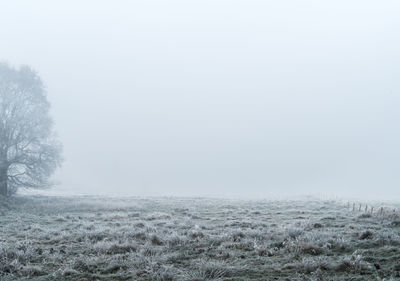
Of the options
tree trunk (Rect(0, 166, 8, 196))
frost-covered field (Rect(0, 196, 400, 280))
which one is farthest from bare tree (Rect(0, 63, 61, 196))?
frost-covered field (Rect(0, 196, 400, 280))

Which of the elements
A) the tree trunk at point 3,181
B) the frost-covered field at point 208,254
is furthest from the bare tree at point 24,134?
the frost-covered field at point 208,254

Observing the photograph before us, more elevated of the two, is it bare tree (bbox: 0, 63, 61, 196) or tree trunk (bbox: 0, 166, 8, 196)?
bare tree (bbox: 0, 63, 61, 196)

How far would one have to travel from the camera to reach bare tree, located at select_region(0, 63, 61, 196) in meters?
26.8

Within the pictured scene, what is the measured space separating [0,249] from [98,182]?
74.8m

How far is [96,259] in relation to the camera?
8.91 metres

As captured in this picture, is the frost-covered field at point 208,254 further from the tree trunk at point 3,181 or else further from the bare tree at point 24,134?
the bare tree at point 24,134

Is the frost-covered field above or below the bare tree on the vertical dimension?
below

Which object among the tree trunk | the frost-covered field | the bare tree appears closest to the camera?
the frost-covered field

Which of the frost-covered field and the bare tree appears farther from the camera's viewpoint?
the bare tree

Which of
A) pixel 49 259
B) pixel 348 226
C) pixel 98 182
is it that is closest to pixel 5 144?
pixel 49 259

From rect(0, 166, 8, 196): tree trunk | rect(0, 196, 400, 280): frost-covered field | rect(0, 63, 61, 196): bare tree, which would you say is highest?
rect(0, 63, 61, 196): bare tree

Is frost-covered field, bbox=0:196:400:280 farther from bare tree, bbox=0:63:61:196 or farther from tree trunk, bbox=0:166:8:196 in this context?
bare tree, bbox=0:63:61:196

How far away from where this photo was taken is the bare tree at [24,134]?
2683cm

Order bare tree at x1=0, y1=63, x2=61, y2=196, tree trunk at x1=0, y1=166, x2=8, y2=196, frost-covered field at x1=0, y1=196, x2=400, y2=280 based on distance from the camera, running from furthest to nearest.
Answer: bare tree at x1=0, y1=63, x2=61, y2=196 → tree trunk at x1=0, y1=166, x2=8, y2=196 → frost-covered field at x1=0, y1=196, x2=400, y2=280
